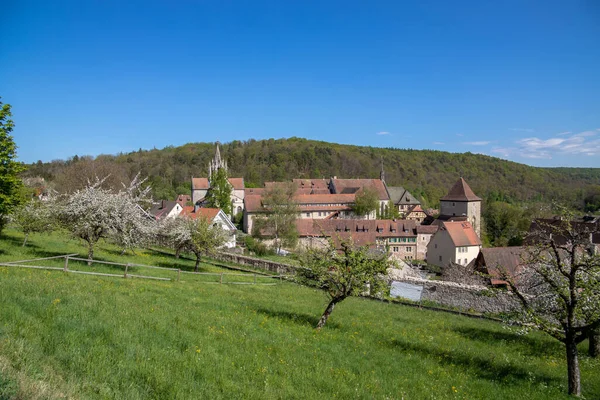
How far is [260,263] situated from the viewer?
3569 centimetres

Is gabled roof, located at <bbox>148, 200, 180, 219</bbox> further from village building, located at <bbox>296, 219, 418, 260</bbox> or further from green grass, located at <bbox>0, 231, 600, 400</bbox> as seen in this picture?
green grass, located at <bbox>0, 231, 600, 400</bbox>

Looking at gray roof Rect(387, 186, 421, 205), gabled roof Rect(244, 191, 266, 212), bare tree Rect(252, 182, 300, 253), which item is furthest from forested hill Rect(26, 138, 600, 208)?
bare tree Rect(252, 182, 300, 253)

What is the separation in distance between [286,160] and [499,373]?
149m

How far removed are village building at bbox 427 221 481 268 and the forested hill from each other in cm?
7156

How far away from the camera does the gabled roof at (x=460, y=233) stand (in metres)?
50.4

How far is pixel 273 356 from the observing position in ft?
32.6

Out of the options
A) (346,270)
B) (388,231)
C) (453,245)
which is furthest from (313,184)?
(346,270)

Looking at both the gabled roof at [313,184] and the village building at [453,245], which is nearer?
the village building at [453,245]

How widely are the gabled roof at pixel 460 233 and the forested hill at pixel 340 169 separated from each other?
237ft

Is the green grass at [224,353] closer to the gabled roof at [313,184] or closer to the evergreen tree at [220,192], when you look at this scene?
the evergreen tree at [220,192]

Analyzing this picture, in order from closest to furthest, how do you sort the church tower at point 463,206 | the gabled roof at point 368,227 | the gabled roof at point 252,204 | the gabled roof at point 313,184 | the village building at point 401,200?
1. the gabled roof at point 368,227
2. the church tower at point 463,206
3. the gabled roof at point 252,204
4. the village building at point 401,200
5. the gabled roof at point 313,184

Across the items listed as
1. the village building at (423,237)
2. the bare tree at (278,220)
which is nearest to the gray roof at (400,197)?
the village building at (423,237)

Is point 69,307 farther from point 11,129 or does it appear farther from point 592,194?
point 592,194

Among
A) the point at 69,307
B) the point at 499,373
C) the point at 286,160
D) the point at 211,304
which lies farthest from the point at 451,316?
the point at 286,160
